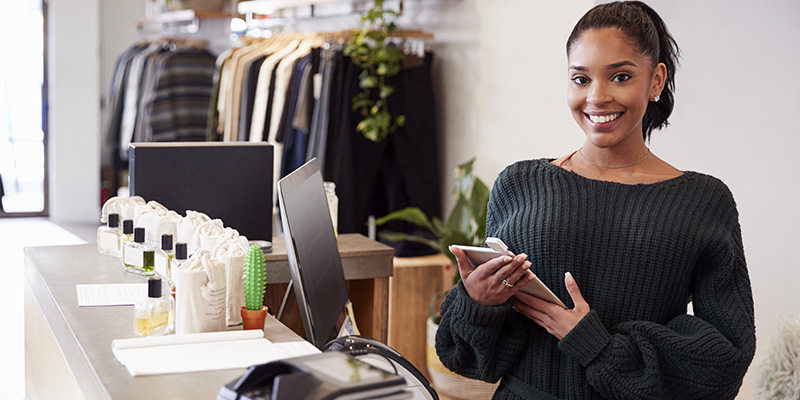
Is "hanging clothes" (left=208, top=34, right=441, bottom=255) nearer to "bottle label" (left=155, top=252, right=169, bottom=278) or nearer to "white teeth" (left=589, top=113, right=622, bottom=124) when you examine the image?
"bottle label" (left=155, top=252, right=169, bottom=278)

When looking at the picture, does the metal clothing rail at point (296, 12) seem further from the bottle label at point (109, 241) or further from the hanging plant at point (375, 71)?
the bottle label at point (109, 241)

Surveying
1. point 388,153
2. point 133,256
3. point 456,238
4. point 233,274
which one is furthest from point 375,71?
point 233,274

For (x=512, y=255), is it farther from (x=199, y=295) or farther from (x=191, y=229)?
(x=191, y=229)

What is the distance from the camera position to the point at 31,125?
8.27 meters

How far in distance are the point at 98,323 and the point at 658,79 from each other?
4.01 ft

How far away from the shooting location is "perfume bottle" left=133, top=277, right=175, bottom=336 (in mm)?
1515

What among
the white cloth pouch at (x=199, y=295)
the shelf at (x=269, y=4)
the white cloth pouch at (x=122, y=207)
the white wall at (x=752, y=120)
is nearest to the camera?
the white cloth pouch at (x=199, y=295)

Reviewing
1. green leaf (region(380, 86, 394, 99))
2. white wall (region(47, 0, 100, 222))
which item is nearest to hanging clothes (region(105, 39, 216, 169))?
white wall (region(47, 0, 100, 222))

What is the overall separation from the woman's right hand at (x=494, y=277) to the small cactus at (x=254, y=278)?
0.37 m

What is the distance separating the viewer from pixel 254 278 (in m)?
1.54

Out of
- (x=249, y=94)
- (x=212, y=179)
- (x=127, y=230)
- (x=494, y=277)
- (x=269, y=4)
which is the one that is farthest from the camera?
(x=269, y=4)

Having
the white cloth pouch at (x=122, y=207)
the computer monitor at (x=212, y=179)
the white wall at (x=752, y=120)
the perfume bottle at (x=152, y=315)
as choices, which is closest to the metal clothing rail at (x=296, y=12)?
the white wall at (x=752, y=120)

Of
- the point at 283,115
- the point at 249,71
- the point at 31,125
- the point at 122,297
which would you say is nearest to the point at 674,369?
the point at 122,297

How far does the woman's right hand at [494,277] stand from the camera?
1.47m
